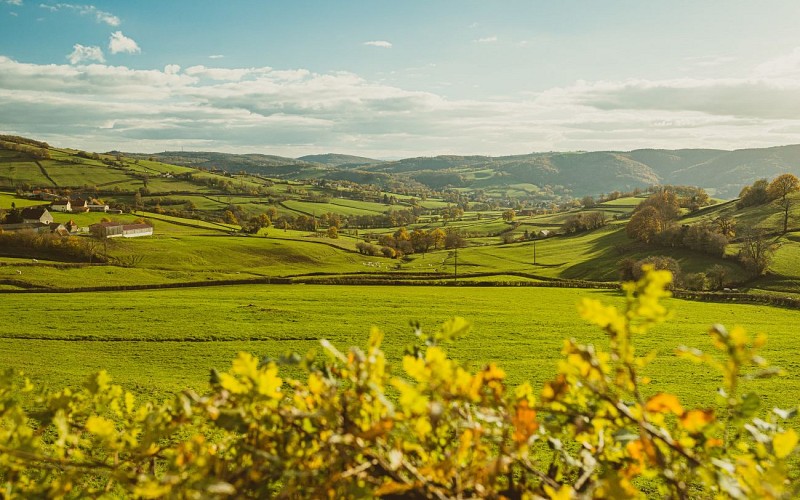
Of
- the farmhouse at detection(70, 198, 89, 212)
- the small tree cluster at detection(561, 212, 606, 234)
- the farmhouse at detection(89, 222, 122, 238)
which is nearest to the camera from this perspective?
the farmhouse at detection(89, 222, 122, 238)

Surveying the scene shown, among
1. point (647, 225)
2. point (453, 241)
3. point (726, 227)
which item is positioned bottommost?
point (453, 241)

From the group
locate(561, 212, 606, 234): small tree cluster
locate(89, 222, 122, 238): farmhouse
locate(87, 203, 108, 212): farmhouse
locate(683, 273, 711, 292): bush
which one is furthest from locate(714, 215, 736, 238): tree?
locate(87, 203, 108, 212): farmhouse

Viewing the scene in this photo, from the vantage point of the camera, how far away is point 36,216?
11725 cm

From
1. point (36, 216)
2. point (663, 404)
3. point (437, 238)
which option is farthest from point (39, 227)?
point (663, 404)

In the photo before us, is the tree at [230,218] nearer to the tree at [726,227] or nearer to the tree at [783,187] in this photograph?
the tree at [726,227]

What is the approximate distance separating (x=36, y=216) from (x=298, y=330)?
10175cm

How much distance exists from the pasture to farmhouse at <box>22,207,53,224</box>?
6589cm

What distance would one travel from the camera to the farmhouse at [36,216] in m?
116

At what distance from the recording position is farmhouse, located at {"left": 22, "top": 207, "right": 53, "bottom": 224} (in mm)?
116250

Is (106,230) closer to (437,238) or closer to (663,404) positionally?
(437,238)

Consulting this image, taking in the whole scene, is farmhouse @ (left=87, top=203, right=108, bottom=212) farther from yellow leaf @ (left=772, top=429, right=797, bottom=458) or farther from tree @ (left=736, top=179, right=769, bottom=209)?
tree @ (left=736, top=179, right=769, bottom=209)

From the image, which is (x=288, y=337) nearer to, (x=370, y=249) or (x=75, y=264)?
(x=75, y=264)

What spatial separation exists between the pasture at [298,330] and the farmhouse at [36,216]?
65895mm

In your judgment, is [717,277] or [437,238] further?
[437,238]
